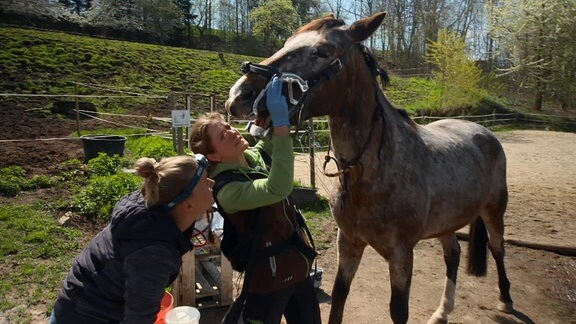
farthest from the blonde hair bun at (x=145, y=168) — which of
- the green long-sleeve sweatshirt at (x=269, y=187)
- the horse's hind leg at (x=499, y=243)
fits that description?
the horse's hind leg at (x=499, y=243)

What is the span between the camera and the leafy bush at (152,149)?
27.4ft

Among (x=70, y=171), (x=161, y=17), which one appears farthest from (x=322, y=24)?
(x=161, y=17)

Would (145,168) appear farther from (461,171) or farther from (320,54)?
(461,171)

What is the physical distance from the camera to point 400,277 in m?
2.46

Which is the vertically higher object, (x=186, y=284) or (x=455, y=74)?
(x=455, y=74)

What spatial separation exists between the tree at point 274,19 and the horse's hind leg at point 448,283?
37240 mm

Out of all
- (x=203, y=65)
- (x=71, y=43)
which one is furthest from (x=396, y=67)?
(x=71, y=43)

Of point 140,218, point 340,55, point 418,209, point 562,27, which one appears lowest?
point 418,209

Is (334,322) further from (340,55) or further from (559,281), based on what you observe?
(559,281)

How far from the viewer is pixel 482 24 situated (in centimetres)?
4291

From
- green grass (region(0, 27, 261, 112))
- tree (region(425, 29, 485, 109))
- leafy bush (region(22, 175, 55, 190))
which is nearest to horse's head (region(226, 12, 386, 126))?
leafy bush (region(22, 175, 55, 190))

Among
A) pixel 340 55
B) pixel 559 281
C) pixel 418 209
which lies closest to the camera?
pixel 340 55

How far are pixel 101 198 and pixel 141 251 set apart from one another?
4583mm

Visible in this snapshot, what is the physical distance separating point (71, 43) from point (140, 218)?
1019 inches
